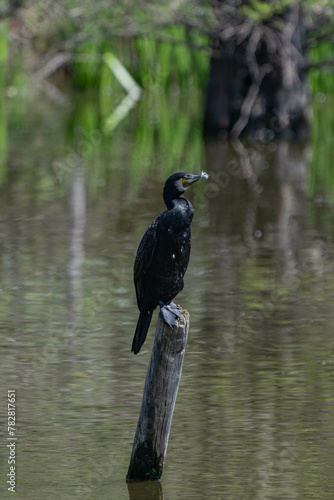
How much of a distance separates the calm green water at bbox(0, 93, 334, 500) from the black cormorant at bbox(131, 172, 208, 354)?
67cm

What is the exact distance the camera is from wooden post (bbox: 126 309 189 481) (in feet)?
14.5

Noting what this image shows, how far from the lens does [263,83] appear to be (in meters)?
15.6

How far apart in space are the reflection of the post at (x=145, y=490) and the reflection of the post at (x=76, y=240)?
2.53 meters

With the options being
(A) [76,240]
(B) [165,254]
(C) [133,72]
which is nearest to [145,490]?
(B) [165,254]

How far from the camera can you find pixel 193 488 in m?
4.54

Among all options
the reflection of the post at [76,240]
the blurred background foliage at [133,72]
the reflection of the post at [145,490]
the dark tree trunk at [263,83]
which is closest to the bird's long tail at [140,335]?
the reflection of the post at [145,490]

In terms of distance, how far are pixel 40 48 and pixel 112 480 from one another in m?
19.7

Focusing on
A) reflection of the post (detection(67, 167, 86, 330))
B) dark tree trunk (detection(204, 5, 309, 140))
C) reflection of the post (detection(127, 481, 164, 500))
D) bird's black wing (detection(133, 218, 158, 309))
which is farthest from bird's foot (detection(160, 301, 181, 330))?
dark tree trunk (detection(204, 5, 309, 140))

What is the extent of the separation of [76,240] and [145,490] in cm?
551

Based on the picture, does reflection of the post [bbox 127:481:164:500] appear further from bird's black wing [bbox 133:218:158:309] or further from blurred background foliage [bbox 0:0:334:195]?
blurred background foliage [bbox 0:0:334:195]

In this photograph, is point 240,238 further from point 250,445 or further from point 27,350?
point 250,445

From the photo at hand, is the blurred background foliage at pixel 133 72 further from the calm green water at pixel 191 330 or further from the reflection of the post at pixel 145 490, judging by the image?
the reflection of the post at pixel 145 490

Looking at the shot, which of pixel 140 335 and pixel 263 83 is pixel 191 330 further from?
pixel 263 83

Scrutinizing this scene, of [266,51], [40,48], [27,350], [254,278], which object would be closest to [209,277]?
[254,278]
